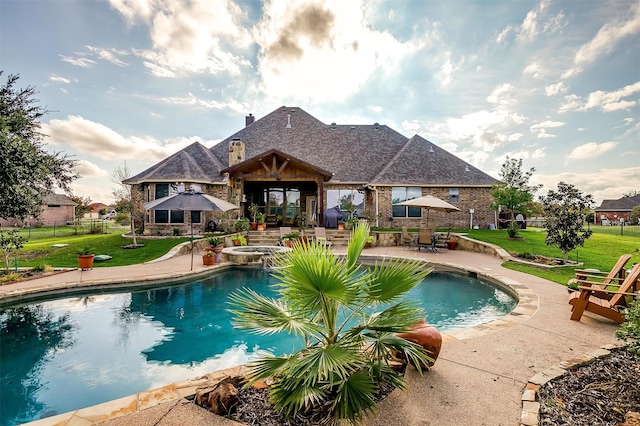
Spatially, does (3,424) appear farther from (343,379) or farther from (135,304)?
(135,304)

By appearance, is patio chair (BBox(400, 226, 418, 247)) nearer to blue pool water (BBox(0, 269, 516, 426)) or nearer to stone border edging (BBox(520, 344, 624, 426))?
blue pool water (BBox(0, 269, 516, 426))

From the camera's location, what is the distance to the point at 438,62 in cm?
1448

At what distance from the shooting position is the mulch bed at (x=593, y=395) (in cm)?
282

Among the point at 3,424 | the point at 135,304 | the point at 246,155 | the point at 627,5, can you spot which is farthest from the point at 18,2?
the point at 627,5

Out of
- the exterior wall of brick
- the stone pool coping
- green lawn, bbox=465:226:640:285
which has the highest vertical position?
the exterior wall of brick

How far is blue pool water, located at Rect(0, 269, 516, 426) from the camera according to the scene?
4.20 metres

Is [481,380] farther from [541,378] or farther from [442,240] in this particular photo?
[442,240]

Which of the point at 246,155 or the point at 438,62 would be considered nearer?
the point at 438,62

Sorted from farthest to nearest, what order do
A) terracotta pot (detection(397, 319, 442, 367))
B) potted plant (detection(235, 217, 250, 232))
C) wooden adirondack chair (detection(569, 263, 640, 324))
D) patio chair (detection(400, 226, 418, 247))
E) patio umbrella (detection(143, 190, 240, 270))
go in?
potted plant (detection(235, 217, 250, 232)), patio chair (detection(400, 226, 418, 247)), patio umbrella (detection(143, 190, 240, 270)), wooden adirondack chair (detection(569, 263, 640, 324)), terracotta pot (detection(397, 319, 442, 367))

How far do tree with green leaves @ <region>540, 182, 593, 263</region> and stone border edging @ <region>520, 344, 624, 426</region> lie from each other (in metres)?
7.87

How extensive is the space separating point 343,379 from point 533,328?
179 inches

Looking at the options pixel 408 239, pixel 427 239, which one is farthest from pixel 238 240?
pixel 427 239

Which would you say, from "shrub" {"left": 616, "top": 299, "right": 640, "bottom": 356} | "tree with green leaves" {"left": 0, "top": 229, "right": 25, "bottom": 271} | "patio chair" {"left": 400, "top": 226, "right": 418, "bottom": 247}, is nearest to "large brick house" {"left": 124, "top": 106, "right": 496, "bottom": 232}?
"patio chair" {"left": 400, "top": 226, "right": 418, "bottom": 247}

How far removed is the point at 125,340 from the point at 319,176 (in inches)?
558
